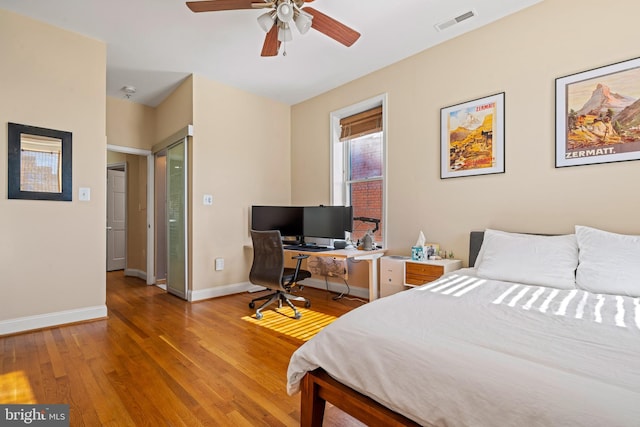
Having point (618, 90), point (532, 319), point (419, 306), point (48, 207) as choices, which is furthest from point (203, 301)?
point (618, 90)

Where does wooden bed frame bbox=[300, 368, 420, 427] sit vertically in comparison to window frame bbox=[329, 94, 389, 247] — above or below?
below

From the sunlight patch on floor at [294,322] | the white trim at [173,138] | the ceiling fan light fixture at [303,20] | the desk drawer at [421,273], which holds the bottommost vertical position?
the sunlight patch on floor at [294,322]

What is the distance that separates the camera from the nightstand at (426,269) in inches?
117

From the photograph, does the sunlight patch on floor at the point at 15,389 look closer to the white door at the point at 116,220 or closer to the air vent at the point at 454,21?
the air vent at the point at 454,21

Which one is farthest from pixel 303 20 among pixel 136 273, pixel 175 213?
pixel 136 273

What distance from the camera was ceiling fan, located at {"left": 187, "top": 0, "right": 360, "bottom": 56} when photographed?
7.45 ft

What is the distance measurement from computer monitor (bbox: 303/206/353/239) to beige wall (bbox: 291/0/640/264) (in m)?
0.54

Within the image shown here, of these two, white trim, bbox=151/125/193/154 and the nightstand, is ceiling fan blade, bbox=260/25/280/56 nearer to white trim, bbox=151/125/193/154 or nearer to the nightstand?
white trim, bbox=151/125/193/154

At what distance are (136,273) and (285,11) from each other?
5.27m

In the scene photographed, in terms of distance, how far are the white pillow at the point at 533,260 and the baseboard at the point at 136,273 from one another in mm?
5285

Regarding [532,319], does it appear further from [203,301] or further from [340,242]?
[203,301]

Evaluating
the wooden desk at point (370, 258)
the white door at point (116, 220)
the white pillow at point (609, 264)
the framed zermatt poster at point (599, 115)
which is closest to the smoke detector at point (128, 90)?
the white door at point (116, 220)

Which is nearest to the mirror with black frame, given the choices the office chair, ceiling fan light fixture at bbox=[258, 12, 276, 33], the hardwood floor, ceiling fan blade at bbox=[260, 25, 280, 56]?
the hardwood floor

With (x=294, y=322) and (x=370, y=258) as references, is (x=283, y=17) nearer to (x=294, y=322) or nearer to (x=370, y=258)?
(x=370, y=258)
